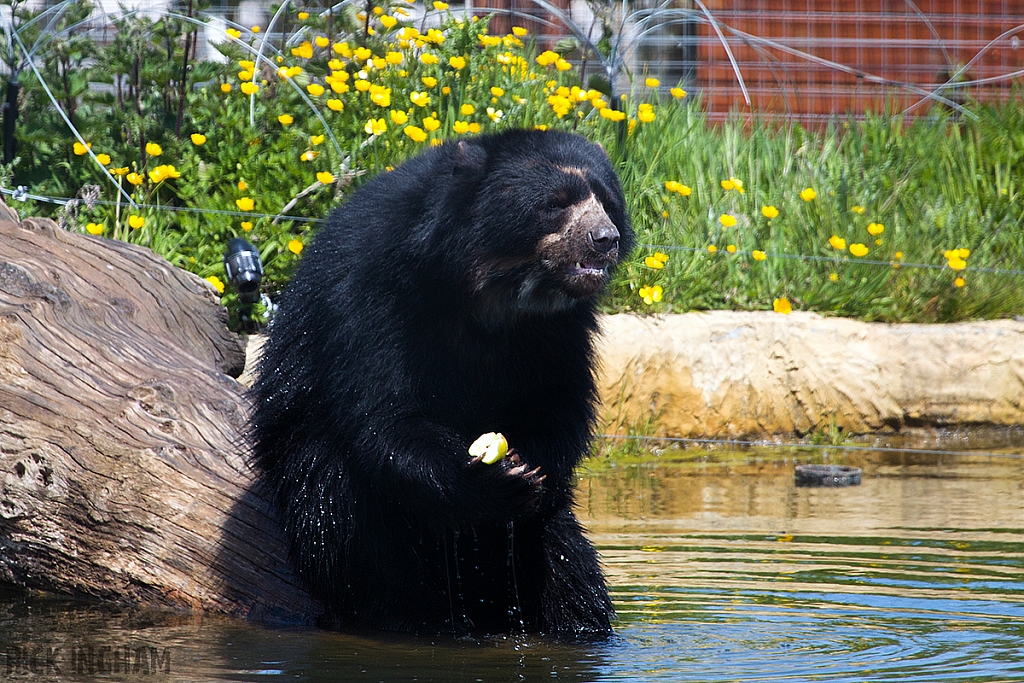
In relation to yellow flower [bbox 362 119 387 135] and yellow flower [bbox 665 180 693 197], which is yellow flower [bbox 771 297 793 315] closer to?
yellow flower [bbox 665 180 693 197]

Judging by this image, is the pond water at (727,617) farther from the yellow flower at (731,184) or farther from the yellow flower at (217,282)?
the yellow flower at (731,184)

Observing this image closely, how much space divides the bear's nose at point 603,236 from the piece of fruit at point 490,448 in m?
0.64

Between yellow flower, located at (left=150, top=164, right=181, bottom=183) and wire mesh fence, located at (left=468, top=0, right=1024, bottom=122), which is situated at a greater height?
wire mesh fence, located at (left=468, top=0, right=1024, bottom=122)

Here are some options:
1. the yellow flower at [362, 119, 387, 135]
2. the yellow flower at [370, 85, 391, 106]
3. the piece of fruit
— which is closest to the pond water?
the piece of fruit

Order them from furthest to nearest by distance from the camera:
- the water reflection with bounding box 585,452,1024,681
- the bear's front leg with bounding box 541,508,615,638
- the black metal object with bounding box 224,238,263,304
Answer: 1. the black metal object with bounding box 224,238,263,304
2. the bear's front leg with bounding box 541,508,615,638
3. the water reflection with bounding box 585,452,1024,681

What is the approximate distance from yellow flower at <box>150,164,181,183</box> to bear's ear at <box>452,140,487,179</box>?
308 centimetres

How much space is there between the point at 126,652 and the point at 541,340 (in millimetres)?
1533

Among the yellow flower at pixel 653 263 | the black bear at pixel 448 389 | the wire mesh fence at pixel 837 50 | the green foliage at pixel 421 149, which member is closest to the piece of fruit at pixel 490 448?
the black bear at pixel 448 389

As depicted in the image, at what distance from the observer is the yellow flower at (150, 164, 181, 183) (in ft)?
21.8

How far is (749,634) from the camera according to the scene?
3889mm

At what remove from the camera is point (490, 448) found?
3.72m

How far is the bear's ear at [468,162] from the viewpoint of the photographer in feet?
13.1

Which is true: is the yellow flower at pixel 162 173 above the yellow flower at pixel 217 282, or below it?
above

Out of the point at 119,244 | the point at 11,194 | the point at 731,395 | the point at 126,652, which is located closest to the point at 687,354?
the point at 731,395
